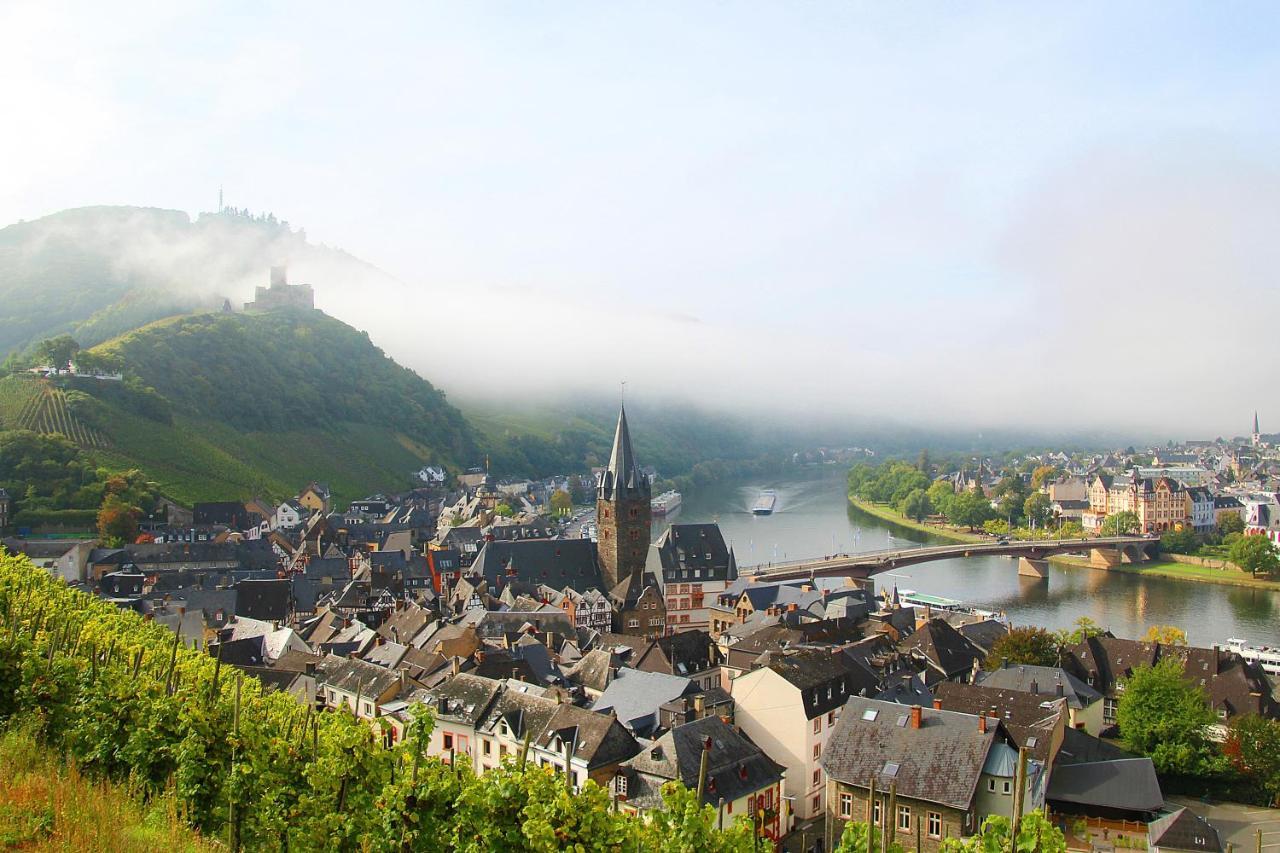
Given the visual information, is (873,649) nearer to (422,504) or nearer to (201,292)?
(422,504)

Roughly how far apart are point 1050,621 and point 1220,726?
22091 mm

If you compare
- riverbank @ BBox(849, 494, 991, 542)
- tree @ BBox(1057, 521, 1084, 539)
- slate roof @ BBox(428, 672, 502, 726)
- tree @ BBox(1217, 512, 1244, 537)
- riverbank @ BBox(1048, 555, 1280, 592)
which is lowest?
riverbank @ BBox(849, 494, 991, 542)

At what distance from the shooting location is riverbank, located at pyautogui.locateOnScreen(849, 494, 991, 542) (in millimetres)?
88963

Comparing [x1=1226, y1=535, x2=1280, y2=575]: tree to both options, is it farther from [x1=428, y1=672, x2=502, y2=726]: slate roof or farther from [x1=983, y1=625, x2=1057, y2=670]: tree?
[x1=428, y1=672, x2=502, y2=726]: slate roof

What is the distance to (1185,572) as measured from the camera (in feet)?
226

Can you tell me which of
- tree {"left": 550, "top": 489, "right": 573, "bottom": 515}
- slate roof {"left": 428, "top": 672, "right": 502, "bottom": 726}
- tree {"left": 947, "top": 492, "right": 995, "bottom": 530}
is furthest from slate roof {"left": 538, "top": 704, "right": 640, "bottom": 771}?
tree {"left": 947, "top": 492, "right": 995, "bottom": 530}

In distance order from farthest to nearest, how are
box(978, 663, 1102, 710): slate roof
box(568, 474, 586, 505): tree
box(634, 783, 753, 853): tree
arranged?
box(568, 474, 586, 505): tree < box(978, 663, 1102, 710): slate roof < box(634, 783, 753, 853): tree

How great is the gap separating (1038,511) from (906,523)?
1265 centimetres

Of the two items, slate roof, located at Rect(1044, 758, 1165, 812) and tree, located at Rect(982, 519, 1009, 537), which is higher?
slate roof, located at Rect(1044, 758, 1165, 812)

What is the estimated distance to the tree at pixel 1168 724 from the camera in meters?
26.0

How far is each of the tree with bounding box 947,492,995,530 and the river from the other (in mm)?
4279

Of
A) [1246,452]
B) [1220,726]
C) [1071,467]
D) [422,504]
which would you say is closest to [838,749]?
[1220,726]

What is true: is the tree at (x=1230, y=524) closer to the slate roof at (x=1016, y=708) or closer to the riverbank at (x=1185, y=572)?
the riverbank at (x=1185, y=572)

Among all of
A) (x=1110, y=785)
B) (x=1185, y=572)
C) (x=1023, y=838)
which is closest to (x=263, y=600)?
(x=1110, y=785)
